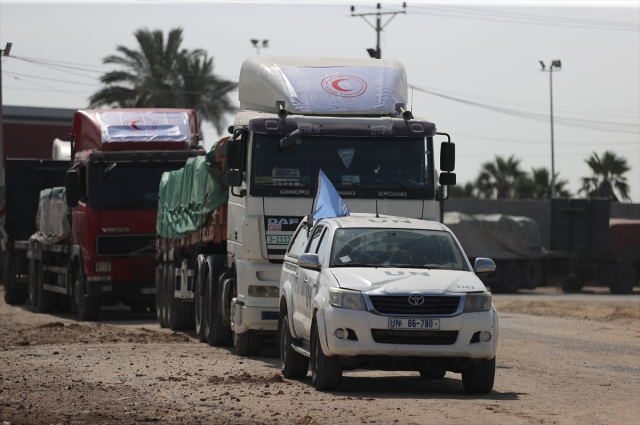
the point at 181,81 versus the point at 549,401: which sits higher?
the point at 181,81

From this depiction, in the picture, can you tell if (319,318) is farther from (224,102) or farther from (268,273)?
(224,102)

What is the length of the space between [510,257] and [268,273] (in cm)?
2534

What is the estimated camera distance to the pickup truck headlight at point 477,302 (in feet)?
33.4

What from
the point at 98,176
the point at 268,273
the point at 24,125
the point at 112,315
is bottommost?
the point at 112,315

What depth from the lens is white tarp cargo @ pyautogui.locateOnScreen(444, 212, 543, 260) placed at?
38156mm

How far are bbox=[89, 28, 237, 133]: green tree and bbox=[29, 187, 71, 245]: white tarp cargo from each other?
24073 mm

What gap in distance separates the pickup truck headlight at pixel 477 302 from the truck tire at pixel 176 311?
9.66 metres

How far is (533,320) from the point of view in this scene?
78.8ft

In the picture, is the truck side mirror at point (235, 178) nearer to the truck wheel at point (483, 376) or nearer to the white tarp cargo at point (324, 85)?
the white tarp cargo at point (324, 85)

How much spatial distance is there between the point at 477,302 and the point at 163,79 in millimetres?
41763

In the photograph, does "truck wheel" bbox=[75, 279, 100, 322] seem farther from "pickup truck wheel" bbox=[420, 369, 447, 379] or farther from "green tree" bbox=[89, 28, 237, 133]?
"green tree" bbox=[89, 28, 237, 133]

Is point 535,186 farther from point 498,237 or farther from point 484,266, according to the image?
point 484,266

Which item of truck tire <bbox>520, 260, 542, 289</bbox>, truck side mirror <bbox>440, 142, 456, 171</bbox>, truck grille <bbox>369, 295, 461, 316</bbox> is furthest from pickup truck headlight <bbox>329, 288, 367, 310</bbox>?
truck tire <bbox>520, 260, 542, 289</bbox>

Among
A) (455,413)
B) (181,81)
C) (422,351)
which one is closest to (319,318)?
(422,351)
